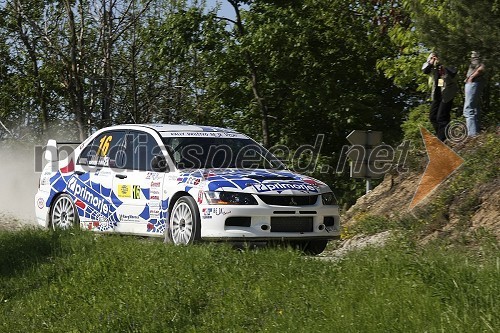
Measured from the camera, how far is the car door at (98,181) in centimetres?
1244

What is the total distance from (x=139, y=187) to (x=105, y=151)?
1.31m

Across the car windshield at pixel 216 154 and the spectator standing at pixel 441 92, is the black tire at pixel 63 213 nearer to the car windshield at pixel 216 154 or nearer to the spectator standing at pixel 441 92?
the car windshield at pixel 216 154

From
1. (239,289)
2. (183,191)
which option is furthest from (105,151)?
(239,289)

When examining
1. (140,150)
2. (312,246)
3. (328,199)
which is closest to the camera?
(328,199)

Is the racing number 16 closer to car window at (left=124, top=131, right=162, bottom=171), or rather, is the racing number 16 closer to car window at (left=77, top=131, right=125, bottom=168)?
car window at (left=77, top=131, right=125, bottom=168)

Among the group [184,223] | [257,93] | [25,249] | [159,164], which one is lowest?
[25,249]

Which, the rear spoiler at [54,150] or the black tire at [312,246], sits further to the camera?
the rear spoiler at [54,150]

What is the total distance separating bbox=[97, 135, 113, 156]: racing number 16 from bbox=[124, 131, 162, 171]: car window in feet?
1.41

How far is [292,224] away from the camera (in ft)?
35.7

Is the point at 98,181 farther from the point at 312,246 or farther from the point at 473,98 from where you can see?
the point at 473,98

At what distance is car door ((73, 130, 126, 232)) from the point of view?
12.4 m

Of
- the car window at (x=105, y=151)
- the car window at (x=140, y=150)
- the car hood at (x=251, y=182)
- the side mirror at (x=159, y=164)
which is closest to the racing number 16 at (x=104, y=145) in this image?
the car window at (x=105, y=151)

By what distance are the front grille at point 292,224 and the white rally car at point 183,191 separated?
0.04 ft

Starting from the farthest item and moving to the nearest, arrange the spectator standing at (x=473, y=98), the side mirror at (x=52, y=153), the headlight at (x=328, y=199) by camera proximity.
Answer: the side mirror at (x=52, y=153), the spectator standing at (x=473, y=98), the headlight at (x=328, y=199)
